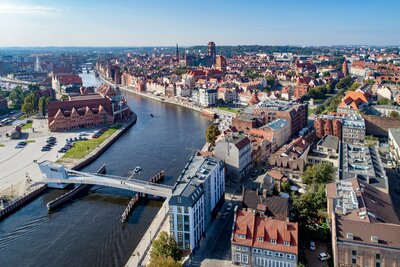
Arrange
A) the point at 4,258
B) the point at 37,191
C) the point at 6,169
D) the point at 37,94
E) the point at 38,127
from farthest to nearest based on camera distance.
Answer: the point at 37,94 → the point at 38,127 → the point at 6,169 → the point at 37,191 → the point at 4,258

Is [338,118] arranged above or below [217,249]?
above

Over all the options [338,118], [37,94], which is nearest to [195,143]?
[338,118]

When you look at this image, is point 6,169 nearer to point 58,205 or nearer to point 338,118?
point 58,205

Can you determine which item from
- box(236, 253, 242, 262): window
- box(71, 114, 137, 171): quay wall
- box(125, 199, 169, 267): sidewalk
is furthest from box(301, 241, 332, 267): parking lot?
box(71, 114, 137, 171): quay wall

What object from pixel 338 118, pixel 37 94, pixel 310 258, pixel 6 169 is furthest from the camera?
pixel 37 94

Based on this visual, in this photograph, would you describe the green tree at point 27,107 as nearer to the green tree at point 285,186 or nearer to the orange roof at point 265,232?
the green tree at point 285,186

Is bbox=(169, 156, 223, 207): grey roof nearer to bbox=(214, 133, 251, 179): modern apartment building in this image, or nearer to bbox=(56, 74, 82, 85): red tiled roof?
bbox=(214, 133, 251, 179): modern apartment building

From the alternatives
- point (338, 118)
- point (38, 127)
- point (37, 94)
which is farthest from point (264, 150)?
point (37, 94)

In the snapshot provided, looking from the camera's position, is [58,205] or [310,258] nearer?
[310,258]
